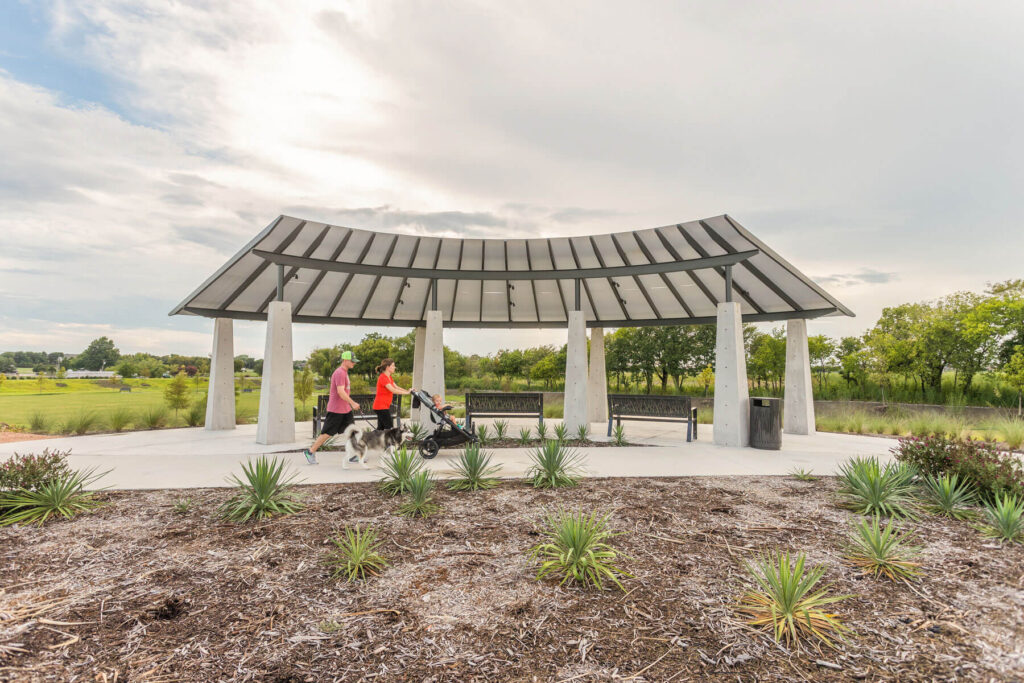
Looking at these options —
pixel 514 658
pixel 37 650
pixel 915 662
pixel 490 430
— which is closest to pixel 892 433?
pixel 490 430

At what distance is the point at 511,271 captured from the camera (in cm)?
1001

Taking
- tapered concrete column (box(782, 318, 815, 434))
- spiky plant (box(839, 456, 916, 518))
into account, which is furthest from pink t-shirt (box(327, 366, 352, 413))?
tapered concrete column (box(782, 318, 815, 434))

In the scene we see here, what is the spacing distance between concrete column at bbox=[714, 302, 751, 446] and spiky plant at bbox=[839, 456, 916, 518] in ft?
11.7

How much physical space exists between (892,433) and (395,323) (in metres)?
12.4

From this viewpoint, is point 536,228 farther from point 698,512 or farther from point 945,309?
point 945,309

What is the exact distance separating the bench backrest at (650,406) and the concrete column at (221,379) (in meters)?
8.66

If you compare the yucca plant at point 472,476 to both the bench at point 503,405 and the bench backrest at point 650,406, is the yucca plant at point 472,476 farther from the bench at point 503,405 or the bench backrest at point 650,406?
the bench backrest at point 650,406

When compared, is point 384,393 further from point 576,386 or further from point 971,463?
point 971,463

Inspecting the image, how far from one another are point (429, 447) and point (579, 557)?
404 centimetres

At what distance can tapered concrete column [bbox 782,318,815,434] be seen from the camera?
9.99 m

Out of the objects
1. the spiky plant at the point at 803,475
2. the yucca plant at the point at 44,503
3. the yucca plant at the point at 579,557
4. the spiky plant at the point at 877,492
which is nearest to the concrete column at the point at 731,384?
the spiky plant at the point at 803,475

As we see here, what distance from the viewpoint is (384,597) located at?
9.46ft

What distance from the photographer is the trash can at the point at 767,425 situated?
26.0 feet

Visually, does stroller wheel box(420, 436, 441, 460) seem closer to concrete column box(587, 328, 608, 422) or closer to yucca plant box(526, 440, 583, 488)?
yucca plant box(526, 440, 583, 488)
